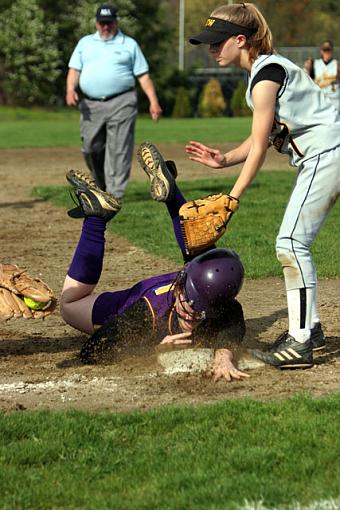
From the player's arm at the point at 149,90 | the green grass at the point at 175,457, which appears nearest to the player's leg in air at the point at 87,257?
the green grass at the point at 175,457

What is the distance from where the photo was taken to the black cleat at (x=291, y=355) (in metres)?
5.89

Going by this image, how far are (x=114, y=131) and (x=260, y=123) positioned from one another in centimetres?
718

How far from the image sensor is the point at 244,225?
38.0 feet

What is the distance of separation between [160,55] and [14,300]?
45.9 metres

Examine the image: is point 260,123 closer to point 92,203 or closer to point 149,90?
point 92,203

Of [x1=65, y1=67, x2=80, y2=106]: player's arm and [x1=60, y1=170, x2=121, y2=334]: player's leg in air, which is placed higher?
[x1=60, y1=170, x2=121, y2=334]: player's leg in air

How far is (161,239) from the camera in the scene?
10844 millimetres

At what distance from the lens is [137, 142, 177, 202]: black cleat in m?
6.36

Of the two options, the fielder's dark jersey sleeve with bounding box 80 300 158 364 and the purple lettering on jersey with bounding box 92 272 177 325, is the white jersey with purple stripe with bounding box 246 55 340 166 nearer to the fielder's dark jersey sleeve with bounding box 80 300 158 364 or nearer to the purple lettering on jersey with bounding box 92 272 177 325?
the purple lettering on jersey with bounding box 92 272 177 325

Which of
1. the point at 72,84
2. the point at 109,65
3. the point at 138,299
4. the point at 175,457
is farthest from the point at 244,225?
the point at 175,457

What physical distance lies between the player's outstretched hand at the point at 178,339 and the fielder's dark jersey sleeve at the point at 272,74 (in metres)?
1.47

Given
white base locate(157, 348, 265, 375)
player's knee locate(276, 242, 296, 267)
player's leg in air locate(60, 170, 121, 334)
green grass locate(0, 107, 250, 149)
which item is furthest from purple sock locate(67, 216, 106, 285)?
green grass locate(0, 107, 250, 149)

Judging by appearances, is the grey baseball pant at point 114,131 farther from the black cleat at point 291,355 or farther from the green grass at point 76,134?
the green grass at point 76,134

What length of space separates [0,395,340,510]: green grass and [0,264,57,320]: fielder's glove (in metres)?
0.83
